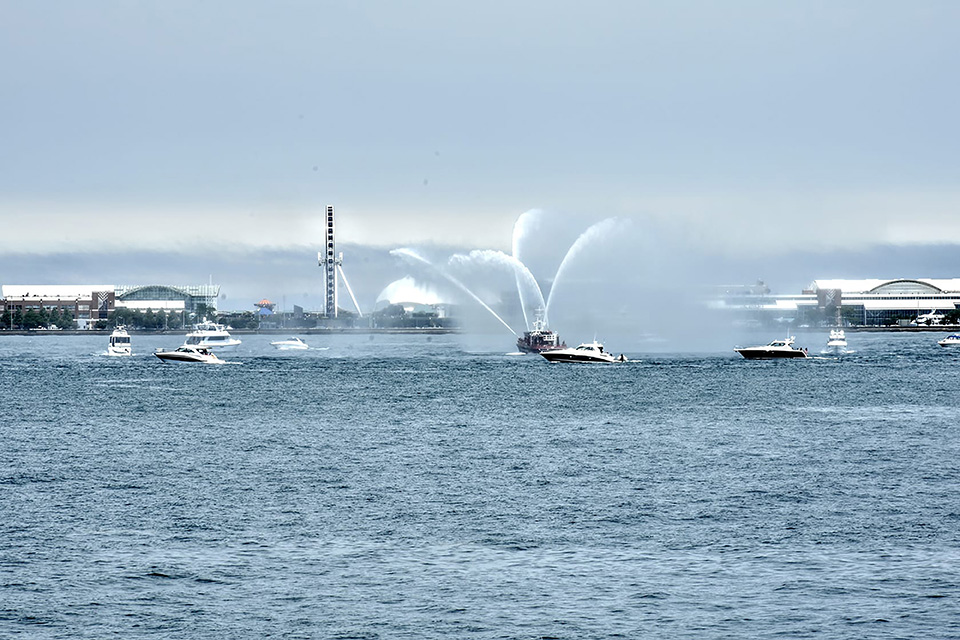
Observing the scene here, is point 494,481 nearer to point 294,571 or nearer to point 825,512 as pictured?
point 825,512

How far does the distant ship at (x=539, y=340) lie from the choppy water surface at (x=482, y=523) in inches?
2804

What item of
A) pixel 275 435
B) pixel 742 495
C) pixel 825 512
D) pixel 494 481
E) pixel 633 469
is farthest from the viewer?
pixel 275 435

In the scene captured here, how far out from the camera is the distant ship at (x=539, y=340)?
15668 centimetres

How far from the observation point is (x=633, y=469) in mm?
52844

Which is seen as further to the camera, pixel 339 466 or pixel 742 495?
pixel 339 466

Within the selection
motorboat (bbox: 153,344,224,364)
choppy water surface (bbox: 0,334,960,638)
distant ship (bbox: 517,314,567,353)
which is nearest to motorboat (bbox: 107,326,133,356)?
motorboat (bbox: 153,344,224,364)

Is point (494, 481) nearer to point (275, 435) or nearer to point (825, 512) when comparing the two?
point (825, 512)

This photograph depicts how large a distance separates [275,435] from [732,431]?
84.9 ft

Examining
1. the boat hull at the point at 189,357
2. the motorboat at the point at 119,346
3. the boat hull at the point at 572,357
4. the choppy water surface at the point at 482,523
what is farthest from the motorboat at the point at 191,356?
the choppy water surface at the point at 482,523

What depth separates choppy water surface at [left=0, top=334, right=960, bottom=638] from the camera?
94.4ft

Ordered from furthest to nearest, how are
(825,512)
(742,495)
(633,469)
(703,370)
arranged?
(703,370), (633,469), (742,495), (825,512)

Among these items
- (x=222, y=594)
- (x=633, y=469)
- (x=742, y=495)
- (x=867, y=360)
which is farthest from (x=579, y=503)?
(x=867, y=360)

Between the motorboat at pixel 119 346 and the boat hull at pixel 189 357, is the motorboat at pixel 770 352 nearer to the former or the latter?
the boat hull at pixel 189 357

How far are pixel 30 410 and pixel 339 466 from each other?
4150cm
